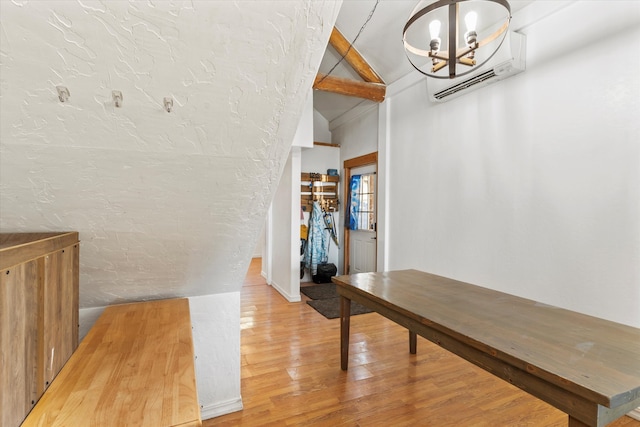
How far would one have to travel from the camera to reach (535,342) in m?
1.16

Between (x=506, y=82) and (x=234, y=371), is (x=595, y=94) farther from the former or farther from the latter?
(x=234, y=371)

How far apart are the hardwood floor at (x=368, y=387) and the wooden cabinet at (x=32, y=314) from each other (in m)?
1.04

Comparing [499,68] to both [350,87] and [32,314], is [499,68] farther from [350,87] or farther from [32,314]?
[32,314]

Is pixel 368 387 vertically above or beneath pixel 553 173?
beneath

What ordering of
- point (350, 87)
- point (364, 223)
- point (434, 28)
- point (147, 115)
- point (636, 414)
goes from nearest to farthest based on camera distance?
point (147, 115) → point (434, 28) → point (636, 414) → point (350, 87) → point (364, 223)

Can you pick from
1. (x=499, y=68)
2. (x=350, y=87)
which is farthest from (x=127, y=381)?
(x=350, y=87)

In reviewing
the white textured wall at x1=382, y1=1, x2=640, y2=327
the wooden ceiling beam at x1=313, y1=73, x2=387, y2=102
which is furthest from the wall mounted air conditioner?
the wooden ceiling beam at x1=313, y1=73, x2=387, y2=102

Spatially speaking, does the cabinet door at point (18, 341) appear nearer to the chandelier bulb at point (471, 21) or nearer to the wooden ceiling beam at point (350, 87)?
the chandelier bulb at point (471, 21)

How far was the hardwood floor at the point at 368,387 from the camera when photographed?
172 centimetres

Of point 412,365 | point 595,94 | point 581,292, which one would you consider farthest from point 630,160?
point 412,365

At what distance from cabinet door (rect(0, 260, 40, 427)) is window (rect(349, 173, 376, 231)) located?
405cm

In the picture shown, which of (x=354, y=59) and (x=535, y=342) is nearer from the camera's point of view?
(x=535, y=342)

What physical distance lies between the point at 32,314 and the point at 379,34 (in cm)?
373

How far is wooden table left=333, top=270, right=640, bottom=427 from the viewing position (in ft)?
2.91
